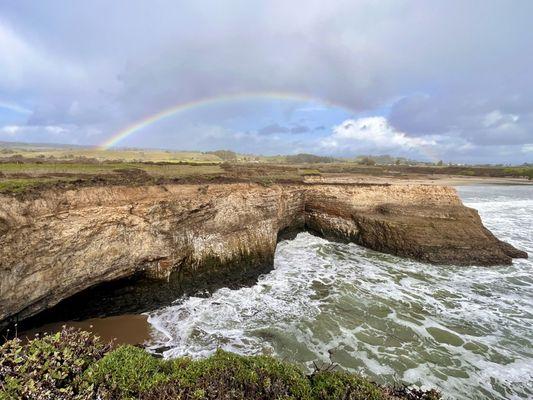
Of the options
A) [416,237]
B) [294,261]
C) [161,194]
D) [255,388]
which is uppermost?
[161,194]

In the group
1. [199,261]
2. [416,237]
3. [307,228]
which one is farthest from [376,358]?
[307,228]

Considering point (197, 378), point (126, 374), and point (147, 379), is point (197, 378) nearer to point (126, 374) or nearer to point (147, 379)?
point (147, 379)

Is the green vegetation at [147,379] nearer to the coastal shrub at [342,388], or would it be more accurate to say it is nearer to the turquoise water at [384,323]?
the coastal shrub at [342,388]

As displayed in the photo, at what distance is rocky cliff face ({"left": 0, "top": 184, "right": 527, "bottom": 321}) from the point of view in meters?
11.1

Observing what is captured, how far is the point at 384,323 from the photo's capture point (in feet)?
42.0

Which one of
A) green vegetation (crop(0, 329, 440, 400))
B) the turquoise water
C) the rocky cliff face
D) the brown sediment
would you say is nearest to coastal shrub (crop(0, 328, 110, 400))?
green vegetation (crop(0, 329, 440, 400))

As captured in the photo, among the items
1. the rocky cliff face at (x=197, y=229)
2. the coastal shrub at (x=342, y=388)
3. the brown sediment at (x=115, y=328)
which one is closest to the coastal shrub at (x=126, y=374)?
the coastal shrub at (x=342, y=388)

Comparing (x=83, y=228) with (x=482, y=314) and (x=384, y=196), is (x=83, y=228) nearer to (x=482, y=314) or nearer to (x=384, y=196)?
(x=482, y=314)

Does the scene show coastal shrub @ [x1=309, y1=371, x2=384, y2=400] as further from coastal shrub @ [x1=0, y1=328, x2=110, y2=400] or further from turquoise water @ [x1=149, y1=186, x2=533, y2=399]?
turquoise water @ [x1=149, y1=186, x2=533, y2=399]

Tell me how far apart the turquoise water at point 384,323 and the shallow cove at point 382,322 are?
0.04 metres

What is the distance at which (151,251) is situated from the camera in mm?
14305

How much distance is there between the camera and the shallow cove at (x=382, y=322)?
33.4ft

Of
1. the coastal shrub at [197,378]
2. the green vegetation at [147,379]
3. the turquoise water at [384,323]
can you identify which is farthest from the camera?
the turquoise water at [384,323]

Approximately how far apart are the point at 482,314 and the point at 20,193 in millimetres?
18913
